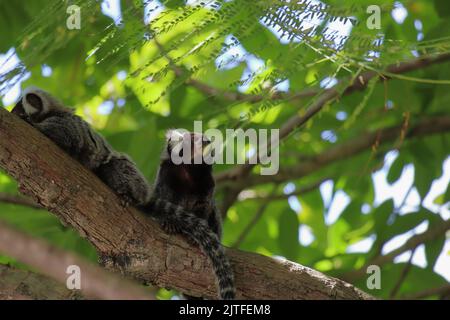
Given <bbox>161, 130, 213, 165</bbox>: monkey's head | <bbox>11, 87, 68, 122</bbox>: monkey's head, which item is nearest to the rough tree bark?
<bbox>161, 130, 213, 165</bbox>: monkey's head

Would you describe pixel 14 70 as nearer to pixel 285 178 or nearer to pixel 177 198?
pixel 177 198

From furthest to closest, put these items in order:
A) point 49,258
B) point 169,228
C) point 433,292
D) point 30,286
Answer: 1. point 433,292
2. point 169,228
3. point 30,286
4. point 49,258

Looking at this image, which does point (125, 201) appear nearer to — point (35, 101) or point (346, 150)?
point (35, 101)

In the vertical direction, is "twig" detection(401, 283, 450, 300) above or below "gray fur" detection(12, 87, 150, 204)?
below

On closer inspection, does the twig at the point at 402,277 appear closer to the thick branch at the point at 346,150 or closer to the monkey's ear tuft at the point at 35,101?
the thick branch at the point at 346,150

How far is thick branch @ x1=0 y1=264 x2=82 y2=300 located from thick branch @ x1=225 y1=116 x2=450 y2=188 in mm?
2668

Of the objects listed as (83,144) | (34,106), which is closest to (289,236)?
(83,144)

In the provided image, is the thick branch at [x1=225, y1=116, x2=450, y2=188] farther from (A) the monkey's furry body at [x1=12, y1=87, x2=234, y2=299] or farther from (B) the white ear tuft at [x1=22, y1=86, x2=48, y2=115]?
(B) the white ear tuft at [x1=22, y1=86, x2=48, y2=115]


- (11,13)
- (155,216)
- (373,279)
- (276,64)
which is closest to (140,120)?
(11,13)

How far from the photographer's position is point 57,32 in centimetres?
392

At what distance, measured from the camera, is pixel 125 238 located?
12.5ft

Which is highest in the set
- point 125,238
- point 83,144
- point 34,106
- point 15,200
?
point 34,106

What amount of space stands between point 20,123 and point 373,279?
10.8 feet

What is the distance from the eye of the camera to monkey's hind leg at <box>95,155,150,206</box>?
439 cm
